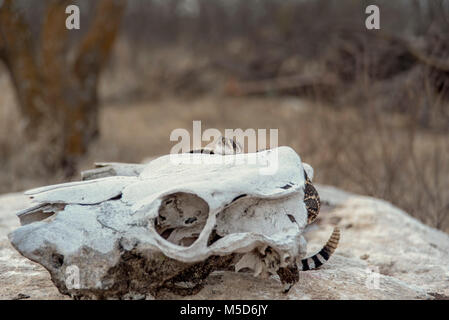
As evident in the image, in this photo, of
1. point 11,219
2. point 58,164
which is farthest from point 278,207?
point 58,164

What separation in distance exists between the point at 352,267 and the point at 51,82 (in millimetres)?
4471

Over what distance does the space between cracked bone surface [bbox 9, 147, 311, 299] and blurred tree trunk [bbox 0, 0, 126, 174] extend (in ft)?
12.4

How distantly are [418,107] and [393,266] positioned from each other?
6.34ft

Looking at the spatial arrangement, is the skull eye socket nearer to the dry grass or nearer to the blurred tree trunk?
the dry grass

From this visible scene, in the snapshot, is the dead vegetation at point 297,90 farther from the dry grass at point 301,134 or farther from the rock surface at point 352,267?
the rock surface at point 352,267

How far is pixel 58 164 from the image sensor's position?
5.64 metres

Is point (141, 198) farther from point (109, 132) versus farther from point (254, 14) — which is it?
point (254, 14)

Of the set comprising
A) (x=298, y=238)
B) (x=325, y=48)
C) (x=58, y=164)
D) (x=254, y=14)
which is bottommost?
(x=58, y=164)

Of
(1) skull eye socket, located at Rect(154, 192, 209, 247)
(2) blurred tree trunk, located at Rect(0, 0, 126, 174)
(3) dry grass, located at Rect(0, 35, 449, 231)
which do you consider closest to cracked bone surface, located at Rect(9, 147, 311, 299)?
(1) skull eye socket, located at Rect(154, 192, 209, 247)

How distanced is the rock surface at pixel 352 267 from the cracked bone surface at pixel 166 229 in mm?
100

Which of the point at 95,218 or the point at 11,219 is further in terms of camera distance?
the point at 11,219

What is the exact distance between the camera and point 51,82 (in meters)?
5.77
